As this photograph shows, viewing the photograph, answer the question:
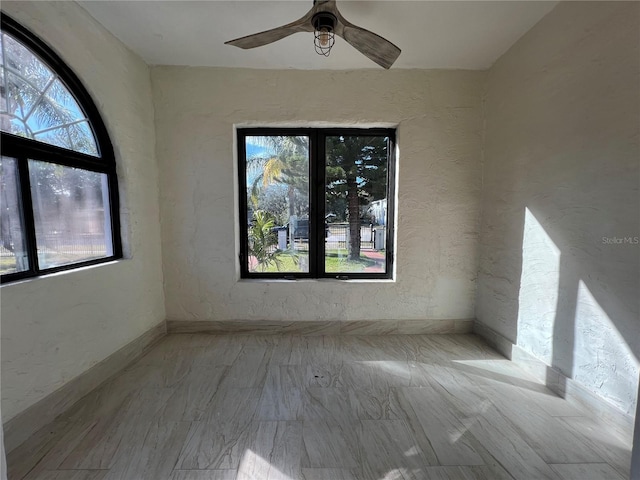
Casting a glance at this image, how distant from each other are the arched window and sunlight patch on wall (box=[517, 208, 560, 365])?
130 inches

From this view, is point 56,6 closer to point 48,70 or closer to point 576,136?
point 48,70

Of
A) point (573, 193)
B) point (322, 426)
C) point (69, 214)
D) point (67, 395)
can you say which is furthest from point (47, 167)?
point (573, 193)

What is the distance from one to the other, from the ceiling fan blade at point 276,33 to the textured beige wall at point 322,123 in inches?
33.4

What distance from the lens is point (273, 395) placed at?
1.84 m

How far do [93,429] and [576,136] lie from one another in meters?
3.37

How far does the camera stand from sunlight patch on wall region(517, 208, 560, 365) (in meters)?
1.94

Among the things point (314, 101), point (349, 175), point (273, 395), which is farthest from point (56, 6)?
point (273, 395)

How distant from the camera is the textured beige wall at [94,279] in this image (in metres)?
1.48

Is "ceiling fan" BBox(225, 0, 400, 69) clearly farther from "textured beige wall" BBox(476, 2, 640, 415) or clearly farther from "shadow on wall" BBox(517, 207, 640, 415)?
"shadow on wall" BBox(517, 207, 640, 415)

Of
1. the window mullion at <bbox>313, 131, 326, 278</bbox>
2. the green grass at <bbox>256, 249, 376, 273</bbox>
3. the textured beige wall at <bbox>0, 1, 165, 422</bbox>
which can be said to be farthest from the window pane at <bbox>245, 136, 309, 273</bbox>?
the textured beige wall at <bbox>0, 1, 165, 422</bbox>

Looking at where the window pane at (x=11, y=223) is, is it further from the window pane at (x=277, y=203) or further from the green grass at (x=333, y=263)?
the green grass at (x=333, y=263)

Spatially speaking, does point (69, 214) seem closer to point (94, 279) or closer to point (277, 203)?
point (94, 279)

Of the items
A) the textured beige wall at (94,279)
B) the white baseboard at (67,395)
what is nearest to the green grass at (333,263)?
the textured beige wall at (94,279)

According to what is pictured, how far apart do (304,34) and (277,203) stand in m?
1.44
